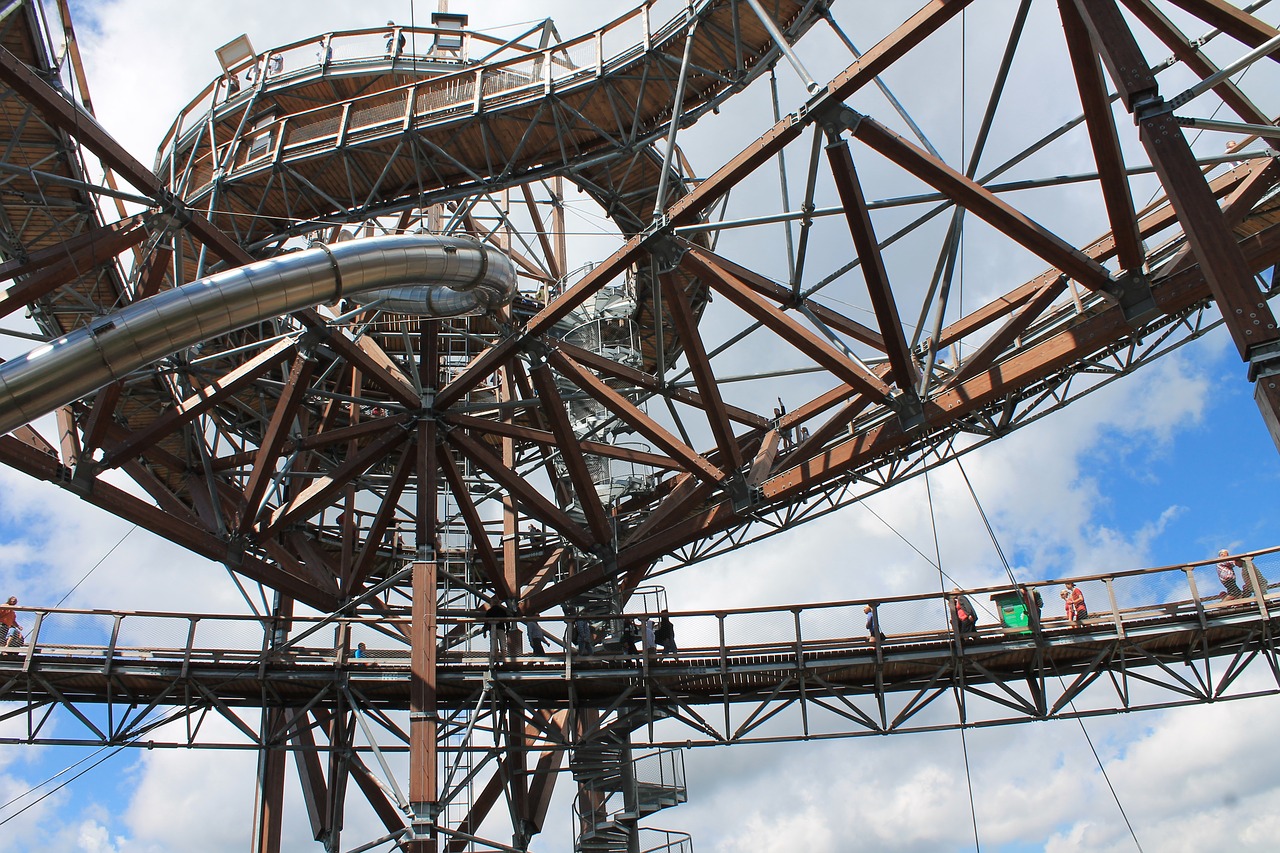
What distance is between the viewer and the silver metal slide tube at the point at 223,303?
49.5ft

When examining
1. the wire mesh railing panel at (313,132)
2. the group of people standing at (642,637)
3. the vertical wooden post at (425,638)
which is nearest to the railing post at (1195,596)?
the group of people standing at (642,637)

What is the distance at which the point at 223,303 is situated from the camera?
16.7 metres

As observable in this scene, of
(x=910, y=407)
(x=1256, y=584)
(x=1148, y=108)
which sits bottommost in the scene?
(x=1256, y=584)

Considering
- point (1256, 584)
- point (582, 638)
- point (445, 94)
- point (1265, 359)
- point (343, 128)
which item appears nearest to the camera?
point (1265, 359)

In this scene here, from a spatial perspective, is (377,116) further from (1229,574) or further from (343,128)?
(1229,574)

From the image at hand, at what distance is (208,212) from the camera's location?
80.5 ft

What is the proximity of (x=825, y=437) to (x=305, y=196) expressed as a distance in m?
12.9

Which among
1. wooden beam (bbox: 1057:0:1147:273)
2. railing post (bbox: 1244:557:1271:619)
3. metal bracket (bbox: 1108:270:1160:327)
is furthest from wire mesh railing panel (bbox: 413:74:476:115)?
railing post (bbox: 1244:557:1271:619)

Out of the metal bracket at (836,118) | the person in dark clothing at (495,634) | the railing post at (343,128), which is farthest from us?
the railing post at (343,128)

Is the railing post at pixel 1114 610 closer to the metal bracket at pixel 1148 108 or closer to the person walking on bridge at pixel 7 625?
the metal bracket at pixel 1148 108

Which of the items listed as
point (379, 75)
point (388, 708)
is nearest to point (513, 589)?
point (388, 708)

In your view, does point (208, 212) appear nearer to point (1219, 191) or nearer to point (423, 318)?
point (423, 318)

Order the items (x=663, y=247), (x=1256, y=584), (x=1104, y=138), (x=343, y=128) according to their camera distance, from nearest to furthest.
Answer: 1. (x=1104, y=138)
2. (x=663, y=247)
3. (x=1256, y=584)
4. (x=343, y=128)

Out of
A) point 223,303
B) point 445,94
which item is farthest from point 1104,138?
point 445,94
